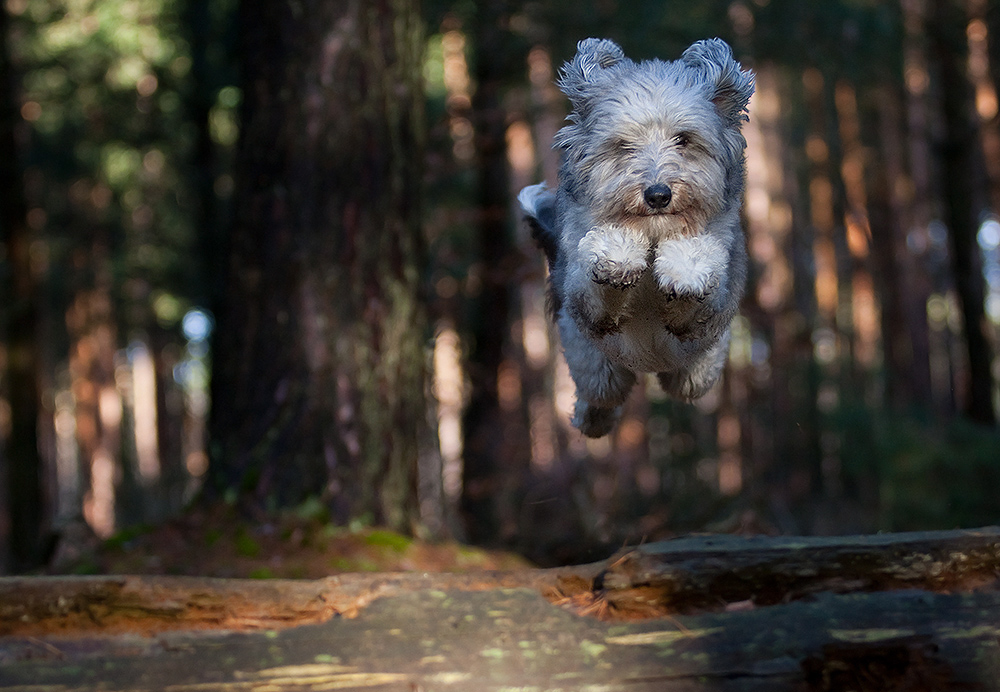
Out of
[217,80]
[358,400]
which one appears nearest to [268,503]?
[358,400]

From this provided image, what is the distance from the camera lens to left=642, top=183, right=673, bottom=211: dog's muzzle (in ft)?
9.72

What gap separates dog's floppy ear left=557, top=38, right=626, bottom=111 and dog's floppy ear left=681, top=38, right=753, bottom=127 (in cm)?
29

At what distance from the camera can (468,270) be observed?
1367cm

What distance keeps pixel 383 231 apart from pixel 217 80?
844 centimetres

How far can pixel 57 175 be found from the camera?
18.5 metres

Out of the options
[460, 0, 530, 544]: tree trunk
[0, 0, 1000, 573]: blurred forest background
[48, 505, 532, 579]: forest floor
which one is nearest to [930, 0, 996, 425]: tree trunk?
[0, 0, 1000, 573]: blurred forest background

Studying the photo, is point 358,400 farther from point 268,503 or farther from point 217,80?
point 217,80

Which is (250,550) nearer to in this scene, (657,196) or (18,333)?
(657,196)

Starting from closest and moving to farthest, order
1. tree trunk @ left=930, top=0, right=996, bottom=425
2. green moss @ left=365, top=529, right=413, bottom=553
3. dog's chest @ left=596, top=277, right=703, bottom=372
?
dog's chest @ left=596, top=277, right=703, bottom=372
green moss @ left=365, top=529, right=413, bottom=553
tree trunk @ left=930, top=0, right=996, bottom=425

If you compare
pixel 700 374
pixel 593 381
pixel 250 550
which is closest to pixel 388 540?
pixel 250 550

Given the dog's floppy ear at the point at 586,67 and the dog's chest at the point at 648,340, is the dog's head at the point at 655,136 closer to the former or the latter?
the dog's floppy ear at the point at 586,67

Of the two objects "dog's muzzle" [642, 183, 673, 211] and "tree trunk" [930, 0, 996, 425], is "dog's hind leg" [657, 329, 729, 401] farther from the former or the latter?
"tree trunk" [930, 0, 996, 425]

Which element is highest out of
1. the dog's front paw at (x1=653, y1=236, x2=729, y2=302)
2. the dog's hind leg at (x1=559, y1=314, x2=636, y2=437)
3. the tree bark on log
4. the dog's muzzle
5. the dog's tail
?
the dog's tail

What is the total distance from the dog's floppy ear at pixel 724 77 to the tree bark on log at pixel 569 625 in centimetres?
224
